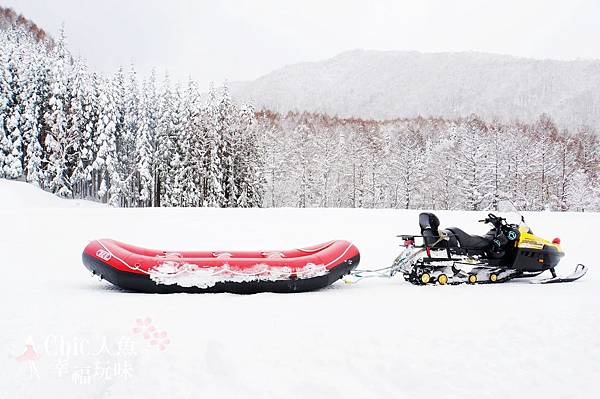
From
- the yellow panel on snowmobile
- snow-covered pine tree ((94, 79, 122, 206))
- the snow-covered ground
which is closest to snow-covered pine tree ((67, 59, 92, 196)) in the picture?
snow-covered pine tree ((94, 79, 122, 206))

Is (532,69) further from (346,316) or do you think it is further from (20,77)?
(346,316)

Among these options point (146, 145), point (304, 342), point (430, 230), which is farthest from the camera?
point (146, 145)

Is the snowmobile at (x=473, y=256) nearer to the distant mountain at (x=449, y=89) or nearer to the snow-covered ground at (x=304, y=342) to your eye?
the snow-covered ground at (x=304, y=342)

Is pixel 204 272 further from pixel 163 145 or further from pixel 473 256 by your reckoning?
pixel 163 145

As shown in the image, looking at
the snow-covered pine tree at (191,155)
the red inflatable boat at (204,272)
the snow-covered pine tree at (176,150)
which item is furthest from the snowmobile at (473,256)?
the snow-covered pine tree at (176,150)

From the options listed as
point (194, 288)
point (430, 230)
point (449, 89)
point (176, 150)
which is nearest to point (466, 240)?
point (430, 230)

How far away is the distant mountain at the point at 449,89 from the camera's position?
268ft

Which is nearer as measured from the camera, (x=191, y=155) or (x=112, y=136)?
(x=191, y=155)

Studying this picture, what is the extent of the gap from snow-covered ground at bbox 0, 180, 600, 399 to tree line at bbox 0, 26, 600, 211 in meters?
28.3

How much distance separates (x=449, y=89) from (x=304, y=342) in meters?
105

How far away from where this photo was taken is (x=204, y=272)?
227 inches

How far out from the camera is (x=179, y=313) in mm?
4531

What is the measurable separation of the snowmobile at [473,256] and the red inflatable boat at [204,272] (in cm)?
151

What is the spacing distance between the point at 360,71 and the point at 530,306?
130059 millimetres
